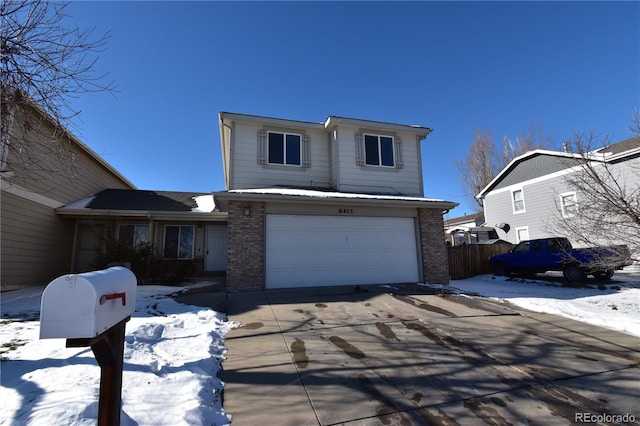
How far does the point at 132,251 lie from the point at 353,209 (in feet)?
25.7

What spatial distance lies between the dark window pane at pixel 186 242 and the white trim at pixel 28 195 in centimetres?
442

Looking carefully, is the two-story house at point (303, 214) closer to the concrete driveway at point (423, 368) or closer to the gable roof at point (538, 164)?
the concrete driveway at point (423, 368)

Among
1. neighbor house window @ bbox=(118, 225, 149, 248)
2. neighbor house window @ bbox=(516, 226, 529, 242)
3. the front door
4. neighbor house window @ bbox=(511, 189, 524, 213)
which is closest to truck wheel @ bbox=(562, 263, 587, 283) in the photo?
neighbor house window @ bbox=(516, 226, 529, 242)

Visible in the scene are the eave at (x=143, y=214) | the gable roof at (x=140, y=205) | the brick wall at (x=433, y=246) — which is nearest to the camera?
the brick wall at (x=433, y=246)

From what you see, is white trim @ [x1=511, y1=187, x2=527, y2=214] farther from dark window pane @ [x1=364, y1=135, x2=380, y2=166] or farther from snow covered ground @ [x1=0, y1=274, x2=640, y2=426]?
snow covered ground @ [x1=0, y1=274, x2=640, y2=426]

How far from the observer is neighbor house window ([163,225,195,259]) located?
1335 cm

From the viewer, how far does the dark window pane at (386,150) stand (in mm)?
11652

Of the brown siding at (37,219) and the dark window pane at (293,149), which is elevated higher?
the dark window pane at (293,149)

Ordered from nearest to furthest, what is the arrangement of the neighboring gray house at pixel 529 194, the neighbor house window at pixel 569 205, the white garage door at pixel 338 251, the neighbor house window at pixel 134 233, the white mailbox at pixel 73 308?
the white mailbox at pixel 73 308 → the neighbor house window at pixel 569 205 → the white garage door at pixel 338 251 → the neighbor house window at pixel 134 233 → the neighboring gray house at pixel 529 194

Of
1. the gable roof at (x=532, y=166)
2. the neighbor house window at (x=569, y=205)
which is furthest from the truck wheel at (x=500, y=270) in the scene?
the gable roof at (x=532, y=166)

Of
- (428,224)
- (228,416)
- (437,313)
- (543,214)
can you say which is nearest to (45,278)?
(228,416)

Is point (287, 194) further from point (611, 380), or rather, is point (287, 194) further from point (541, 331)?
point (611, 380)

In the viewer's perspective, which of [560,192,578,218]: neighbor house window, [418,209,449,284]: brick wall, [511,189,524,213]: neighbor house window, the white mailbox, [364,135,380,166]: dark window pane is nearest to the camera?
the white mailbox

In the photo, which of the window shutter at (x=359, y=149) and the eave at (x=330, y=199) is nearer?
the eave at (x=330, y=199)
